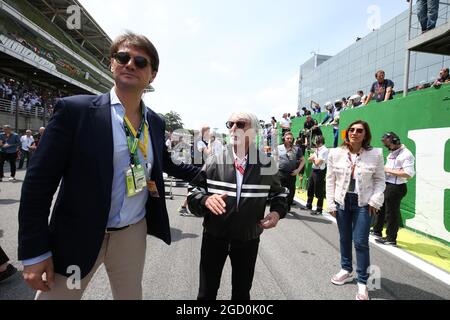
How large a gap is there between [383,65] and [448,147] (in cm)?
3661

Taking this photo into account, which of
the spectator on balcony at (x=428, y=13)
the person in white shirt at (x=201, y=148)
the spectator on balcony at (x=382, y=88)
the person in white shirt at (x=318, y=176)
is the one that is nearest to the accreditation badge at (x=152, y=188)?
the person in white shirt at (x=201, y=148)

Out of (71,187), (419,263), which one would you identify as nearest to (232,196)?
(71,187)

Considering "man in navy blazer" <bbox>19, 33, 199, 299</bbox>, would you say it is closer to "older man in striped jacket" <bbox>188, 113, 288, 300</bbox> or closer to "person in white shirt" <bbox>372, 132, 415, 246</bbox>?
"older man in striped jacket" <bbox>188, 113, 288, 300</bbox>

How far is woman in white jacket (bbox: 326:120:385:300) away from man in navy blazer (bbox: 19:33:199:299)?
2.45m

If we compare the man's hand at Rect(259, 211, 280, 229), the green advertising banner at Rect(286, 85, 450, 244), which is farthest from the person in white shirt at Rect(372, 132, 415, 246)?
the man's hand at Rect(259, 211, 280, 229)

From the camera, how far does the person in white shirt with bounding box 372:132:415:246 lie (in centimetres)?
499

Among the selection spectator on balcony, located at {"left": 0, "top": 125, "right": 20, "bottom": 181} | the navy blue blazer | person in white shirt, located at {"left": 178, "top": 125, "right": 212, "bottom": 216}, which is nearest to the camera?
the navy blue blazer

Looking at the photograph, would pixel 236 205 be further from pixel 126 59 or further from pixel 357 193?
→ pixel 357 193

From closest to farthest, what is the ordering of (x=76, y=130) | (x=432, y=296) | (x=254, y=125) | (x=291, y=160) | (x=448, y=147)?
(x=76, y=130), (x=254, y=125), (x=432, y=296), (x=448, y=147), (x=291, y=160)

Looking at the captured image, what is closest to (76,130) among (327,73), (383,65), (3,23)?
(3,23)

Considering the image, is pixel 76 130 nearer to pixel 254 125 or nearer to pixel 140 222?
pixel 140 222

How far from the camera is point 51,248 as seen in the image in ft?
4.98

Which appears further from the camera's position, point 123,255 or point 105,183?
point 123,255

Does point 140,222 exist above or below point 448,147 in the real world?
below
